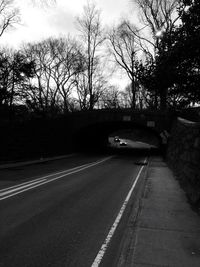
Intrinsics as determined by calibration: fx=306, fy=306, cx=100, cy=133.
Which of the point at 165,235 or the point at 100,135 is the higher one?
the point at 100,135

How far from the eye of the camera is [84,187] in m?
14.7

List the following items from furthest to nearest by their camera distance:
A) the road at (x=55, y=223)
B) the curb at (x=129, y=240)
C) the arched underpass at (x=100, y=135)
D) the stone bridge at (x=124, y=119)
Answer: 1. the arched underpass at (x=100, y=135)
2. the stone bridge at (x=124, y=119)
3. the road at (x=55, y=223)
4. the curb at (x=129, y=240)

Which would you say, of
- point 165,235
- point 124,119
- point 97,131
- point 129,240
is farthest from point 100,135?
point 129,240

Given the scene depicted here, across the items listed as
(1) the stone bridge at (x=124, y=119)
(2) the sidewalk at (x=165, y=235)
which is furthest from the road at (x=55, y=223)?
(1) the stone bridge at (x=124, y=119)

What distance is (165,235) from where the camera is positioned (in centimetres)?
735

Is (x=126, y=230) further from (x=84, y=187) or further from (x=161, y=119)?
(x=161, y=119)

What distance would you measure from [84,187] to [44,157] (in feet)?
65.8

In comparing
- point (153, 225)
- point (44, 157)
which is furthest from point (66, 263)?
point (44, 157)

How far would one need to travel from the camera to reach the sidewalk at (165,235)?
5.71m

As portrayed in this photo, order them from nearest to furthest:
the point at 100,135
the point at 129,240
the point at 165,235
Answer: the point at 129,240 < the point at 165,235 < the point at 100,135

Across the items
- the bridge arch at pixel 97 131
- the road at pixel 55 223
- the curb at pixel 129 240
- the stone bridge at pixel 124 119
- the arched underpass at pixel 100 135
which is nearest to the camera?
the curb at pixel 129 240

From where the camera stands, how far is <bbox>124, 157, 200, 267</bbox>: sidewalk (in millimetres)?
5707

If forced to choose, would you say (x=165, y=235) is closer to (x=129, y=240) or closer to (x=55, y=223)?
(x=129, y=240)

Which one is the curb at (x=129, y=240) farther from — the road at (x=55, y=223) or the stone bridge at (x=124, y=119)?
the stone bridge at (x=124, y=119)
